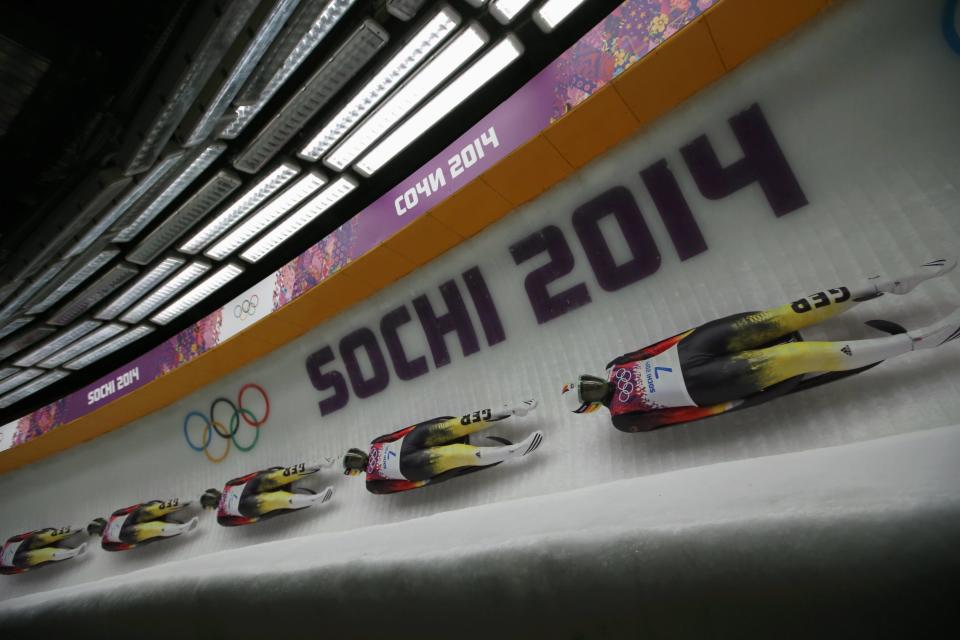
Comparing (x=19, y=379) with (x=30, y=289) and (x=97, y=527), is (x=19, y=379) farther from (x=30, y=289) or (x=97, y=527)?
(x=30, y=289)

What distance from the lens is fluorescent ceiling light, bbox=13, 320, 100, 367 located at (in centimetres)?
521

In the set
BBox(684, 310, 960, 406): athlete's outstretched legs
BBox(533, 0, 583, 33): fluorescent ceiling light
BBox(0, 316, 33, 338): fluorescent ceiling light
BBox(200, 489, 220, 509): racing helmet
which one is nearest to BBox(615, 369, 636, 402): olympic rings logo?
BBox(684, 310, 960, 406): athlete's outstretched legs

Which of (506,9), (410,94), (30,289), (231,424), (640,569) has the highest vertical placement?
(506,9)

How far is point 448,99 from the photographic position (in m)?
3.25

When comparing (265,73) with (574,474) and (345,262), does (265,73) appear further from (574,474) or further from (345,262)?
(574,474)

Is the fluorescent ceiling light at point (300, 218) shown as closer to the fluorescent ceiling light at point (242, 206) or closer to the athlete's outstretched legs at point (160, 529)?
the fluorescent ceiling light at point (242, 206)

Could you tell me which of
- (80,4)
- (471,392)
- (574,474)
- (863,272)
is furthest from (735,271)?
(80,4)

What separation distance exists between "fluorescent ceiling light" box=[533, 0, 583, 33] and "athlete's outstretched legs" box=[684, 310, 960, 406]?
2212mm

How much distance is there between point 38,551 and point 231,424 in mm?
2645

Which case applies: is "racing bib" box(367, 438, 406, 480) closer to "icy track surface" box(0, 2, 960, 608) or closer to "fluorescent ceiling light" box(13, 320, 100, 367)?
"icy track surface" box(0, 2, 960, 608)

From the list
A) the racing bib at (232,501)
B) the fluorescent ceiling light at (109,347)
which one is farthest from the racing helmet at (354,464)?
the fluorescent ceiling light at (109,347)

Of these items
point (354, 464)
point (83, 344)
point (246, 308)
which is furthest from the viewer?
point (83, 344)

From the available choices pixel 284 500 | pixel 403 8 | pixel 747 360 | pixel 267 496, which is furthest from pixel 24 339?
pixel 747 360

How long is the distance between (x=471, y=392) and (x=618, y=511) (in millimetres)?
2438
